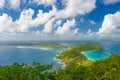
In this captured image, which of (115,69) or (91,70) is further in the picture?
(91,70)

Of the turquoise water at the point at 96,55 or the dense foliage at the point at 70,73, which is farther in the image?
the turquoise water at the point at 96,55

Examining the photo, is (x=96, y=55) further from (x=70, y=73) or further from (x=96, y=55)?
(x=70, y=73)

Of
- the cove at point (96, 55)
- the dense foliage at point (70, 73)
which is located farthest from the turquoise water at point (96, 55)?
the dense foliage at point (70, 73)

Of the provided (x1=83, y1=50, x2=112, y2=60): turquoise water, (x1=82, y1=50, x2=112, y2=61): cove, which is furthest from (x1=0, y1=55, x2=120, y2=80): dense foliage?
(x1=83, y1=50, x2=112, y2=60): turquoise water

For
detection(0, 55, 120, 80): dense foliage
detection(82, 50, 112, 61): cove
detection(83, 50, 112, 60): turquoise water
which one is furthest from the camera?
detection(83, 50, 112, 60): turquoise water

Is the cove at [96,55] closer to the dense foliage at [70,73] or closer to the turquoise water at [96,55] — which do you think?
the turquoise water at [96,55]

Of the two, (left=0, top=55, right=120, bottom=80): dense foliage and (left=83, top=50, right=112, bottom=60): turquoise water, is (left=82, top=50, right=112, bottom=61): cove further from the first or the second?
(left=0, top=55, right=120, bottom=80): dense foliage

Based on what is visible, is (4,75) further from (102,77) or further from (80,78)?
(102,77)

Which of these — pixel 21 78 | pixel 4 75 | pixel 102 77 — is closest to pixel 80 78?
pixel 102 77

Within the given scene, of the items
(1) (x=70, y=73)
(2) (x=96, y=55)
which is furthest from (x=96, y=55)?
(1) (x=70, y=73)

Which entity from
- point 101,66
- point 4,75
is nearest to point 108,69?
point 101,66

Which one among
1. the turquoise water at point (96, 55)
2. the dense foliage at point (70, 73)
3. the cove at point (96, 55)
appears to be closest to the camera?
the dense foliage at point (70, 73)
